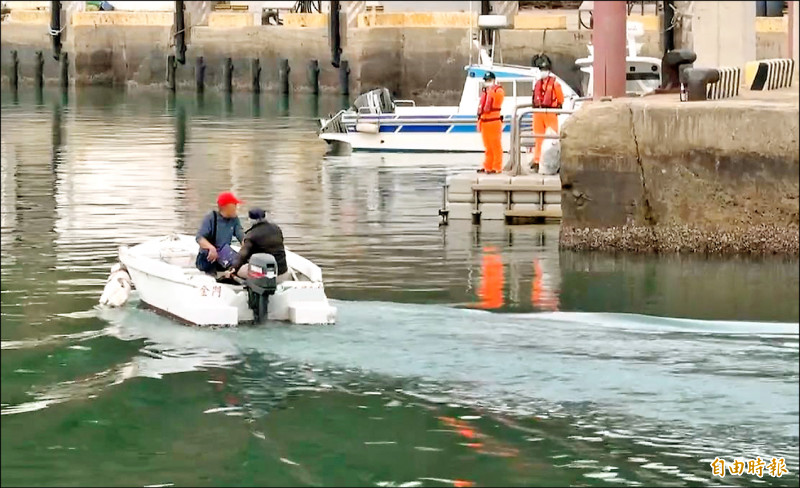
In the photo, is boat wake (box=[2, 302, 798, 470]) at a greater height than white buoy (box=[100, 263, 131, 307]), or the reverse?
white buoy (box=[100, 263, 131, 307])

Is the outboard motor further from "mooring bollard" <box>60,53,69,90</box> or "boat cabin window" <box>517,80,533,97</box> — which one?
"mooring bollard" <box>60,53,69,90</box>

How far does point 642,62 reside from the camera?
31.4 meters

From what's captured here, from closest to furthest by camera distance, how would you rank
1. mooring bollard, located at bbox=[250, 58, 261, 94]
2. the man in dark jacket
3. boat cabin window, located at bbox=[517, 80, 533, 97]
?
1. the man in dark jacket
2. boat cabin window, located at bbox=[517, 80, 533, 97]
3. mooring bollard, located at bbox=[250, 58, 261, 94]

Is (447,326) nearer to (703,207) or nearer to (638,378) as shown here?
(638,378)

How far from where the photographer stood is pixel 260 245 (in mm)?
14914

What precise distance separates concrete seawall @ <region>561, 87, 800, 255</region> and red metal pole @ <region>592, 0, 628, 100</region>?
4.03 ft

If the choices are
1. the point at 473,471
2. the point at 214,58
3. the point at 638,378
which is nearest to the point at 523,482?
the point at 473,471

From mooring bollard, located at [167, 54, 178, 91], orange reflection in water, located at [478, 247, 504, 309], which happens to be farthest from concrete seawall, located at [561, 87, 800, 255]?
mooring bollard, located at [167, 54, 178, 91]

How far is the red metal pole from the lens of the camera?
20.1 meters

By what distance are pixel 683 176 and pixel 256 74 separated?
132ft

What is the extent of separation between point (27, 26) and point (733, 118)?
48.5 metres

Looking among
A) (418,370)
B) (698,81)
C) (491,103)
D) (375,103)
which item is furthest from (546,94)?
(418,370)

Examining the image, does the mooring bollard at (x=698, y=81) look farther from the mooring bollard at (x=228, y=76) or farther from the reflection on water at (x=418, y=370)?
the mooring bollard at (x=228, y=76)

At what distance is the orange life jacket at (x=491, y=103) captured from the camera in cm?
2381
